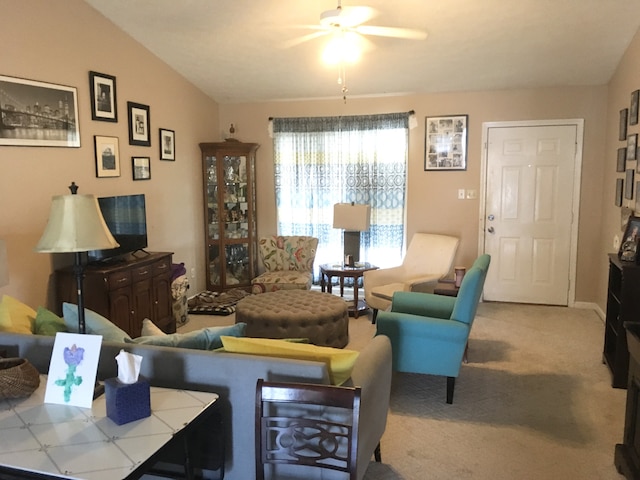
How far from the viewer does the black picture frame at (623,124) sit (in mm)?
4480

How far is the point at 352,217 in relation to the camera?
5.46 meters

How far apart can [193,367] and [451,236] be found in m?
4.22

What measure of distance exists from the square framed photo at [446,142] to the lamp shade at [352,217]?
100 cm

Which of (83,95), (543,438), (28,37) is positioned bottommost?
(543,438)

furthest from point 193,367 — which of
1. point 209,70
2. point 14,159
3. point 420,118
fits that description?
point 420,118

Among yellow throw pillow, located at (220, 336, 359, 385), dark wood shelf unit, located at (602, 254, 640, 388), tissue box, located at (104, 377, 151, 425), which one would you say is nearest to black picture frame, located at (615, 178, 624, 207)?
dark wood shelf unit, located at (602, 254, 640, 388)

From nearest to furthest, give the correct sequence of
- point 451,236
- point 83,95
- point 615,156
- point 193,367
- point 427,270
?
point 193,367 < point 83,95 < point 615,156 < point 427,270 < point 451,236

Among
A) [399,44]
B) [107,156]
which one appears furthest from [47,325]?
[399,44]

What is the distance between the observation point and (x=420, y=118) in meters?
5.76

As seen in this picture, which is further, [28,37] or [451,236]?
[451,236]

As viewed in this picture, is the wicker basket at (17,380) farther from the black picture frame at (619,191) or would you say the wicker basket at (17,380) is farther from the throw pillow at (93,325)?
the black picture frame at (619,191)

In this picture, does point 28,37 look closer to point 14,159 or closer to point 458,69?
point 14,159

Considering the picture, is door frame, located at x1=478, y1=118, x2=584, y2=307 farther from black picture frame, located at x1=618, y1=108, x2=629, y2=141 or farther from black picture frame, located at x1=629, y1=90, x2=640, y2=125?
black picture frame, located at x1=629, y1=90, x2=640, y2=125

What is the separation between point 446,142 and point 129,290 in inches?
144
